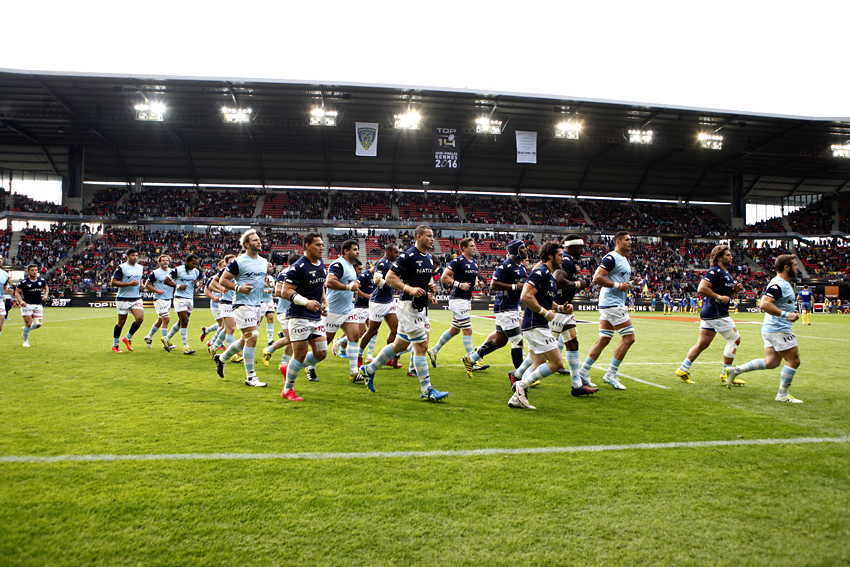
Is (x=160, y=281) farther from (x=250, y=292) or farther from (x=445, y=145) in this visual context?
(x=445, y=145)

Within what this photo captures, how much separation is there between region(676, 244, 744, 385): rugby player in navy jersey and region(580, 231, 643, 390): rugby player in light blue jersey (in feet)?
4.45

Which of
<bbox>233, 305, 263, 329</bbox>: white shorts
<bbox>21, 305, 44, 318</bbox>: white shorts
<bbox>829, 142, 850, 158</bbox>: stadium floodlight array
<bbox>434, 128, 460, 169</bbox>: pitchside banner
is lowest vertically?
<bbox>21, 305, 44, 318</bbox>: white shorts

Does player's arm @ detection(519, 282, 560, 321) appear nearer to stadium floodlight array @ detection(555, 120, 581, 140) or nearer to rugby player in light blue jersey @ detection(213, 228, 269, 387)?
rugby player in light blue jersey @ detection(213, 228, 269, 387)

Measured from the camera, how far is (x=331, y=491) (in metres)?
3.38

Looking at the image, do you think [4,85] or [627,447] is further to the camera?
[4,85]

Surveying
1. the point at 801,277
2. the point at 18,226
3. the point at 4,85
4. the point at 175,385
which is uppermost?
the point at 4,85

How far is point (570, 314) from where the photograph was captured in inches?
296

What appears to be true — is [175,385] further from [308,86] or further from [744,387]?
[308,86]

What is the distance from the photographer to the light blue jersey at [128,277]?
10914 millimetres

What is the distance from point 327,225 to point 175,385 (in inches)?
1704

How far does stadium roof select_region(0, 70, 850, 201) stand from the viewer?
115 ft

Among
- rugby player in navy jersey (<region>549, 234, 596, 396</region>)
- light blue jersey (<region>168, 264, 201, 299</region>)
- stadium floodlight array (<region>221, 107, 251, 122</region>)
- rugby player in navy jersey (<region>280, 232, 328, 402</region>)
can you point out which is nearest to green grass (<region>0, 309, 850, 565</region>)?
rugby player in navy jersey (<region>549, 234, 596, 396</region>)


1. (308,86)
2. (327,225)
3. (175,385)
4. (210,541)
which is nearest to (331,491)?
(210,541)

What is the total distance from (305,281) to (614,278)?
4.98 metres
